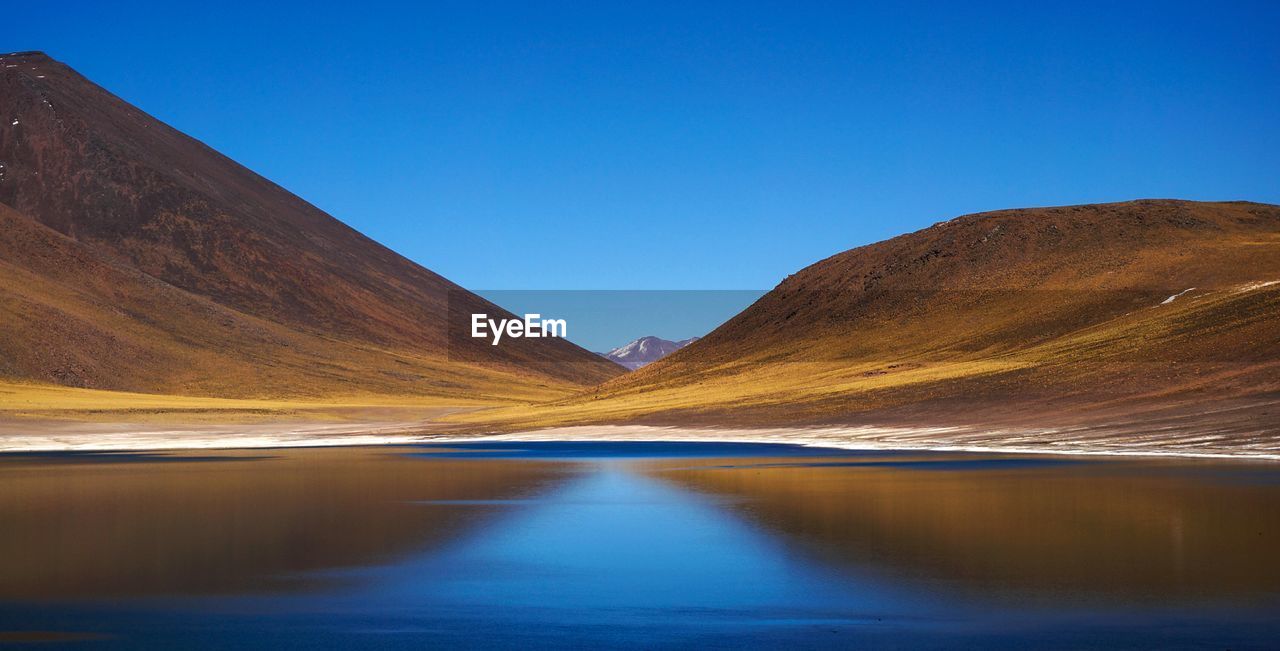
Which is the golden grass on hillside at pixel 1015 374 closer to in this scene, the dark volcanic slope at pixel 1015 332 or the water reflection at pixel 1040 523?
the dark volcanic slope at pixel 1015 332

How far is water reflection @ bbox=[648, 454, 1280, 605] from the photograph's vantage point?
15.1 m

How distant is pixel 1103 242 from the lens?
9975 cm

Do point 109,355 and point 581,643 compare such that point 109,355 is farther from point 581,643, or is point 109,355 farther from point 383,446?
point 581,643

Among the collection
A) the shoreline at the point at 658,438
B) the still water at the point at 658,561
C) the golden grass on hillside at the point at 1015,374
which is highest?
the golden grass on hillside at the point at 1015,374

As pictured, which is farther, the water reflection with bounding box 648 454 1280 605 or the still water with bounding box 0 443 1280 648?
the water reflection with bounding box 648 454 1280 605

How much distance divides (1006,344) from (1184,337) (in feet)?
71.5

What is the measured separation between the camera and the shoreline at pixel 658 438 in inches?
1529

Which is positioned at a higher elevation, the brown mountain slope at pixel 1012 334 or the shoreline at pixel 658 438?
the brown mountain slope at pixel 1012 334

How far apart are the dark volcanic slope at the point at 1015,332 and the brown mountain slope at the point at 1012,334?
0.18 m

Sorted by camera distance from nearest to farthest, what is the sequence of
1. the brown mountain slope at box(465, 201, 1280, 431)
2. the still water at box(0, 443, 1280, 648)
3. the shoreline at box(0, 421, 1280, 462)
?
the still water at box(0, 443, 1280, 648)
the shoreline at box(0, 421, 1280, 462)
the brown mountain slope at box(465, 201, 1280, 431)

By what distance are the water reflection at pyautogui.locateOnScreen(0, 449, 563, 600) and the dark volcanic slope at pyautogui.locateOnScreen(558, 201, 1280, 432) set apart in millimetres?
27100

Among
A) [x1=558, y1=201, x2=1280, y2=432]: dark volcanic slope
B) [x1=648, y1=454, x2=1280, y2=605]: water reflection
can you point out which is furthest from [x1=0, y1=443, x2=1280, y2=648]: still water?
[x1=558, y1=201, x2=1280, y2=432]: dark volcanic slope

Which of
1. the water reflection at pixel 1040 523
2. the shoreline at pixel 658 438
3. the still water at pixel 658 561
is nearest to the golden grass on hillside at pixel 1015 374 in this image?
the shoreline at pixel 658 438

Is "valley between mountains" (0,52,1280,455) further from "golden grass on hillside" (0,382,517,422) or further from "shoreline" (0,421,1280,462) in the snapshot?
"golden grass on hillside" (0,382,517,422)
